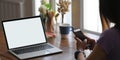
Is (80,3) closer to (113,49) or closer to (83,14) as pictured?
(83,14)

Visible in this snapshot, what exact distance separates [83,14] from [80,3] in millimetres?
114

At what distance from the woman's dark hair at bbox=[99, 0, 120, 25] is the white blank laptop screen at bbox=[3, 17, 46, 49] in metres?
0.91

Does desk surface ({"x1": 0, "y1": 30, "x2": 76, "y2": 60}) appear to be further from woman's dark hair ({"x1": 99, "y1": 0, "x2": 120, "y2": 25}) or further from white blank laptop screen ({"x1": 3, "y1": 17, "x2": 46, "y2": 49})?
woman's dark hair ({"x1": 99, "y1": 0, "x2": 120, "y2": 25})

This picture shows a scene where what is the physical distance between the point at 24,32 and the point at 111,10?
978 mm

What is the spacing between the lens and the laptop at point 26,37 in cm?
195

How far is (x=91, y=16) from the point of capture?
2707 mm

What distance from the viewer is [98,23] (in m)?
2.64

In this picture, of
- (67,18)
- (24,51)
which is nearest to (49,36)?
(24,51)

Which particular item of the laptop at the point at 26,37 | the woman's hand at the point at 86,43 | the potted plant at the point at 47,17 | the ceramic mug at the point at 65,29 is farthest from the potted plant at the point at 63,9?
the woman's hand at the point at 86,43

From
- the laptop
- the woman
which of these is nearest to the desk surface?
the laptop

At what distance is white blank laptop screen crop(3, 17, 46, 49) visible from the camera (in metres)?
2.00

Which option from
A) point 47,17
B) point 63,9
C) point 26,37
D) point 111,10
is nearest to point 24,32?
point 26,37

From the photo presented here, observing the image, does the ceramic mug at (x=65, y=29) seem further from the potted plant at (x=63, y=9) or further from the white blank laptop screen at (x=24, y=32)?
the white blank laptop screen at (x=24, y=32)

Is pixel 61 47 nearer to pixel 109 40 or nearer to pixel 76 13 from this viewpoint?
Result: pixel 76 13
